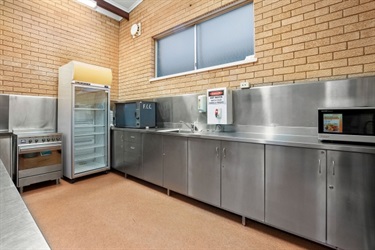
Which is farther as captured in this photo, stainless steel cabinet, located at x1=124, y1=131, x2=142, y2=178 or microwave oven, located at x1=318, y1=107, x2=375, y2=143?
stainless steel cabinet, located at x1=124, y1=131, x2=142, y2=178

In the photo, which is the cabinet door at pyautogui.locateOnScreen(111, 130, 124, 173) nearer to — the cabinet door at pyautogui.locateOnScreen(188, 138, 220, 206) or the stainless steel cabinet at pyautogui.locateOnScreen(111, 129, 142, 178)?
the stainless steel cabinet at pyautogui.locateOnScreen(111, 129, 142, 178)

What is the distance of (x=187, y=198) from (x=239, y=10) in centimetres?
318

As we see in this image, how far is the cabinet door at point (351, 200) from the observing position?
1623 millimetres

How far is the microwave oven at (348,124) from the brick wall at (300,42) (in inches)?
27.4

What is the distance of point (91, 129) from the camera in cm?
450

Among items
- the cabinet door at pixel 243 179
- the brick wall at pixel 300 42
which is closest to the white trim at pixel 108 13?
the brick wall at pixel 300 42

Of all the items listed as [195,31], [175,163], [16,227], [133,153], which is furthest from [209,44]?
[16,227]

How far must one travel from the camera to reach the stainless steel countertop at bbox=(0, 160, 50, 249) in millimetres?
548

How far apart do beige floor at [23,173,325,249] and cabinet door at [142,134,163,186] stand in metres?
0.26

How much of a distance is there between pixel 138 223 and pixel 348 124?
2.48m

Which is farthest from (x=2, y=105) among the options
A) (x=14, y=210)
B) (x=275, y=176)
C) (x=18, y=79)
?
(x=275, y=176)

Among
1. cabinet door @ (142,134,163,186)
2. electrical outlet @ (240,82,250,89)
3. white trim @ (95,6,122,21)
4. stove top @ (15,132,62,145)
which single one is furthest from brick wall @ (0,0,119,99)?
electrical outlet @ (240,82,250,89)

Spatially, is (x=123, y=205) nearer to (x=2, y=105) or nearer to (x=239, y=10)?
(x=2, y=105)

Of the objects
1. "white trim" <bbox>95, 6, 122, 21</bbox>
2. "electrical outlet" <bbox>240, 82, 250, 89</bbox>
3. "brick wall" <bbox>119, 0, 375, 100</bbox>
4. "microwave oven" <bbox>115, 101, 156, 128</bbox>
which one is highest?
"white trim" <bbox>95, 6, 122, 21</bbox>
